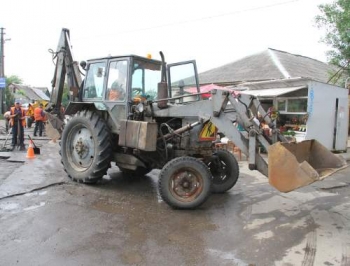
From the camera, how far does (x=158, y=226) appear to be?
196 inches

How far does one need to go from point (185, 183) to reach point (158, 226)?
3.19 ft

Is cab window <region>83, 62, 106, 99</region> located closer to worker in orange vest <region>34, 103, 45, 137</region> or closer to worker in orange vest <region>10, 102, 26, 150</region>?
worker in orange vest <region>10, 102, 26, 150</region>

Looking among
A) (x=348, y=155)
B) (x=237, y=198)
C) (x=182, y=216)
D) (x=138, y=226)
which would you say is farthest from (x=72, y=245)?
(x=348, y=155)

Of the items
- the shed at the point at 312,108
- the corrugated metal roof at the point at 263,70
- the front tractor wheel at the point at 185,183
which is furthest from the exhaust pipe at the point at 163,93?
the corrugated metal roof at the point at 263,70

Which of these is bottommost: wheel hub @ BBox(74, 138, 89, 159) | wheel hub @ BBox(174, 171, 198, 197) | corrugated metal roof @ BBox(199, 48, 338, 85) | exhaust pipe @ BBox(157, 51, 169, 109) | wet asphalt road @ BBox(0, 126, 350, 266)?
wet asphalt road @ BBox(0, 126, 350, 266)

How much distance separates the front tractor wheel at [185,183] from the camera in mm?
5656

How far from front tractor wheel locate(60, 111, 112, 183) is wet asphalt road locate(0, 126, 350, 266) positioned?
28cm

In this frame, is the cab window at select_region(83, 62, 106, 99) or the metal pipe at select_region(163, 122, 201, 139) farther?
the cab window at select_region(83, 62, 106, 99)

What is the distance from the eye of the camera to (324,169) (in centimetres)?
556

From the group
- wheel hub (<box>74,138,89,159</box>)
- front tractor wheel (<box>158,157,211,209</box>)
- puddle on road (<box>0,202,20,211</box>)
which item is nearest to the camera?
puddle on road (<box>0,202,20,211</box>)

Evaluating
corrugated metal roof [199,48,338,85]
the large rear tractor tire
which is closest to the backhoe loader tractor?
the large rear tractor tire

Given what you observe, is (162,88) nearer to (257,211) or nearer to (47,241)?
(257,211)

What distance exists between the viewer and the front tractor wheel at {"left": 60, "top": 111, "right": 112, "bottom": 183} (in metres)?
6.80

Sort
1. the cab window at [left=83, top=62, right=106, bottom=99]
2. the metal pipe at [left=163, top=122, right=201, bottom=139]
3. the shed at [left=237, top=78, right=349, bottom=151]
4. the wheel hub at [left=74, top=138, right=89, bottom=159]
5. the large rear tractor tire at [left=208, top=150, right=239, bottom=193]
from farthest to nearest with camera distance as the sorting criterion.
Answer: the shed at [left=237, top=78, right=349, bottom=151], the wheel hub at [left=74, top=138, right=89, bottom=159], the cab window at [left=83, top=62, right=106, bottom=99], the large rear tractor tire at [left=208, top=150, right=239, bottom=193], the metal pipe at [left=163, top=122, right=201, bottom=139]
